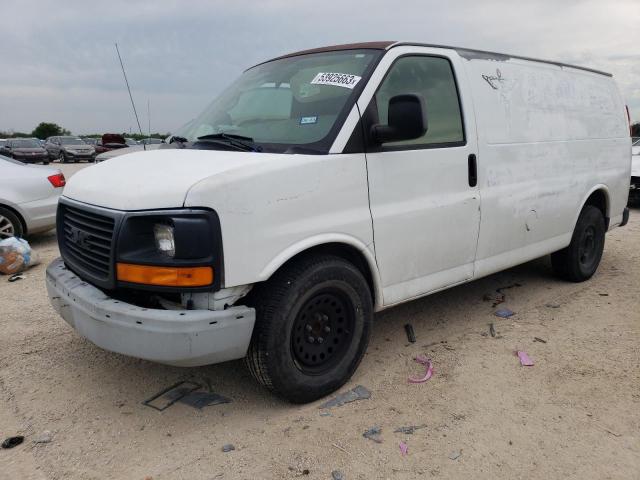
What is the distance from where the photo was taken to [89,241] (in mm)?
2896

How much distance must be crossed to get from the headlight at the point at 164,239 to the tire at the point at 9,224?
4.94 meters

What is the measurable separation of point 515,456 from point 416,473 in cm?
51

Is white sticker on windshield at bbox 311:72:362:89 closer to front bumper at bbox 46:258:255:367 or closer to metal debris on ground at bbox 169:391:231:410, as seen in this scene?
front bumper at bbox 46:258:255:367

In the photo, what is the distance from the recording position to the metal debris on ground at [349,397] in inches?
121

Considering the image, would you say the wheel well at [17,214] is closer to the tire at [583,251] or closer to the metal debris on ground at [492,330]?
the metal debris on ground at [492,330]

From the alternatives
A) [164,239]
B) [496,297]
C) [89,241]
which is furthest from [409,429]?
[496,297]

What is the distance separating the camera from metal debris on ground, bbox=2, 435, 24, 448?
8.92ft

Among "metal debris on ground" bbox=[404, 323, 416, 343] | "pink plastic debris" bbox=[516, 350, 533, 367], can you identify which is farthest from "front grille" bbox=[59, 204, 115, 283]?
"pink plastic debris" bbox=[516, 350, 533, 367]

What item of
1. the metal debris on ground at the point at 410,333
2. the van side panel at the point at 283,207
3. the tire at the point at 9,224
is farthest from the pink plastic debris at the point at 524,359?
the tire at the point at 9,224

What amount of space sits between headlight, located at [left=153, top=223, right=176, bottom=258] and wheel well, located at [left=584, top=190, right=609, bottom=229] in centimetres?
429

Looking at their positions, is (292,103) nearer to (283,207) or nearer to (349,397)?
(283,207)

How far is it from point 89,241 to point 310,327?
4.27ft

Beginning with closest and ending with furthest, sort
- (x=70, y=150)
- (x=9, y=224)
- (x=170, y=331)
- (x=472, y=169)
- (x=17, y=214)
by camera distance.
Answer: (x=170, y=331), (x=472, y=169), (x=9, y=224), (x=17, y=214), (x=70, y=150)

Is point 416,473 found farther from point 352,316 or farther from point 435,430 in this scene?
point 352,316
